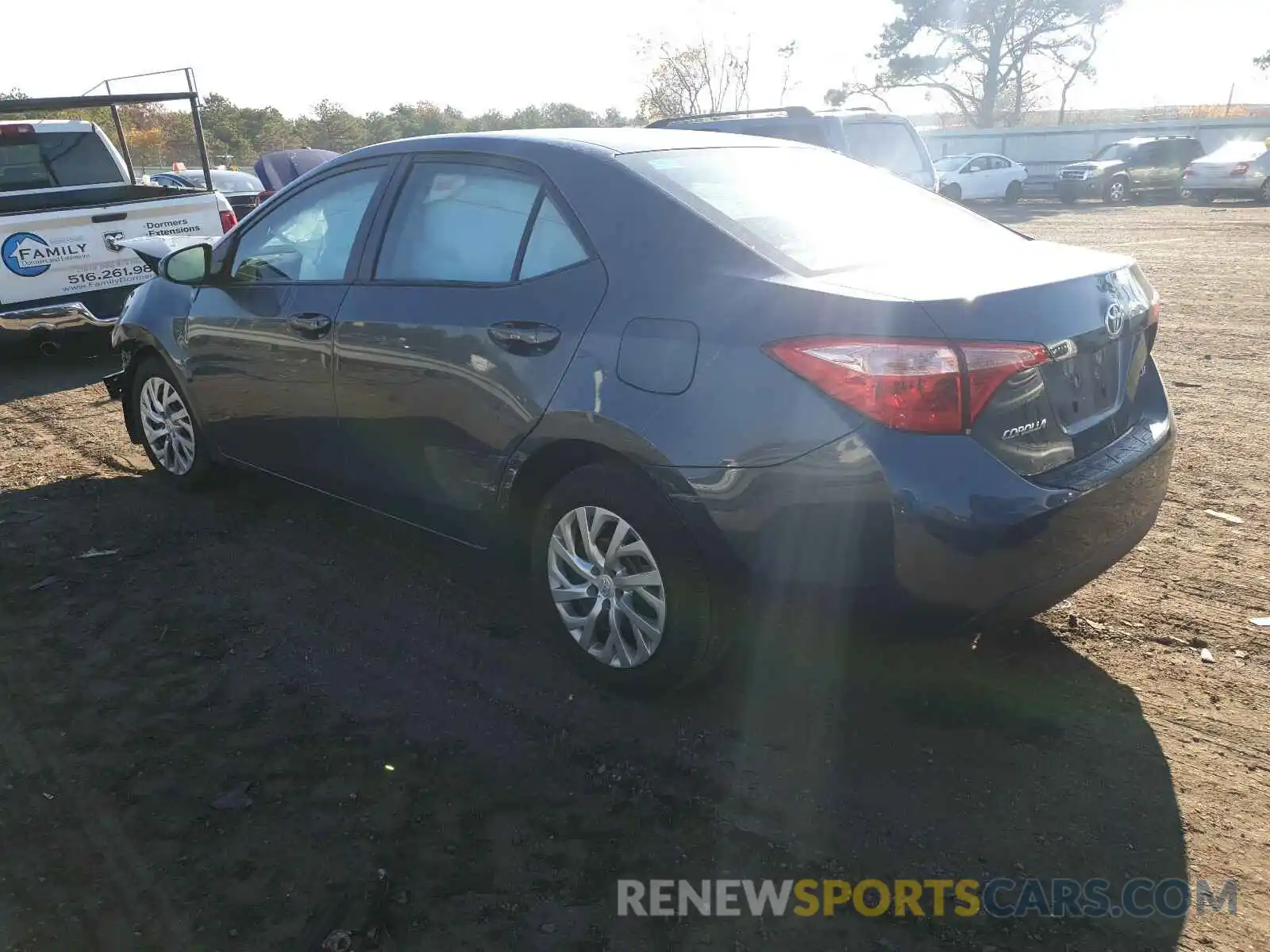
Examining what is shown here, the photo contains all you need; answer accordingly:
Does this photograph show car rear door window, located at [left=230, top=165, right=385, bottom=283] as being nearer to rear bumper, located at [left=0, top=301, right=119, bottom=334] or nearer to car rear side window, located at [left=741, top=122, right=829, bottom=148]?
rear bumper, located at [left=0, top=301, right=119, bottom=334]

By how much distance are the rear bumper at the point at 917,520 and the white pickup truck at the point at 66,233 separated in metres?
6.92

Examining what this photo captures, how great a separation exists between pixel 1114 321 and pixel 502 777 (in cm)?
229

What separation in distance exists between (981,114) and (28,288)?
56.6m

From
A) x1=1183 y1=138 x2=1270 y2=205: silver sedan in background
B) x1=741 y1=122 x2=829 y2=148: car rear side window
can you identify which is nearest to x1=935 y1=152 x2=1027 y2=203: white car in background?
x1=1183 y1=138 x2=1270 y2=205: silver sedan in background

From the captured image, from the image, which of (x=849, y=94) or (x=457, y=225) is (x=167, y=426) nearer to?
(x=457, y=225)

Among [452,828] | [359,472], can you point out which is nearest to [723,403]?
[452,828]

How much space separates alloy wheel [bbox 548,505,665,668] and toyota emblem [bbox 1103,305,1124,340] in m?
→ 1.53

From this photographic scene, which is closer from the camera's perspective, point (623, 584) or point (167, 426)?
point (623, 584)

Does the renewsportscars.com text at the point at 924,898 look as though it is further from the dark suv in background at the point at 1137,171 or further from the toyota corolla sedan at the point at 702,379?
the dark suv in background at the point at 1137,171

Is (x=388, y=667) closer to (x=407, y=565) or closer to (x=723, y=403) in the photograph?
(x=407, y=565)

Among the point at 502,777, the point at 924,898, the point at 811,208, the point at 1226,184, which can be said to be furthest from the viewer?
the point at 1226,184

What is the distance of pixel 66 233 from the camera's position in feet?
25.8

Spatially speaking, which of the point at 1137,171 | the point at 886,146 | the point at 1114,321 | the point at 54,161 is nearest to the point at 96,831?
the point at 1114,321

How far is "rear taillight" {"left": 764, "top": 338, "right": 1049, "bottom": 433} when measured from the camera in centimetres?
264
